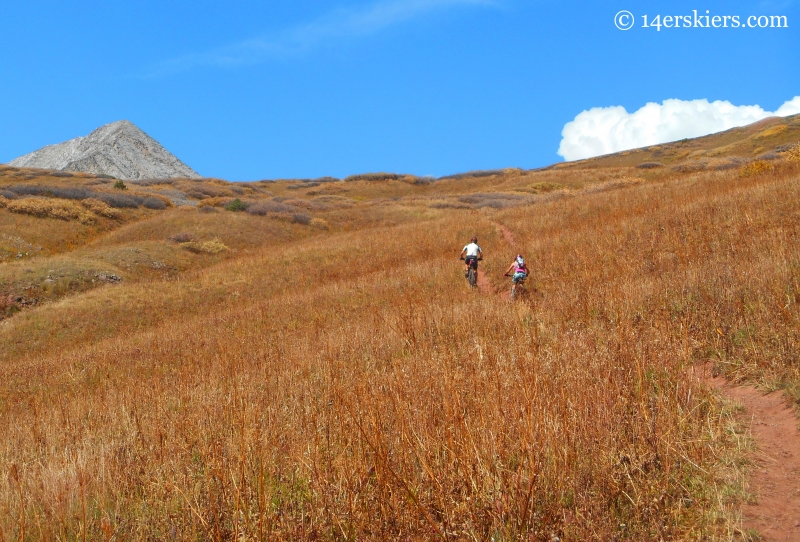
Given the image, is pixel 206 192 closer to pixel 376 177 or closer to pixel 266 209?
pixel 266 209

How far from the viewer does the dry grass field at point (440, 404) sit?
10.7 feet

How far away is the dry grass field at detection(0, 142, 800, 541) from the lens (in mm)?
3266

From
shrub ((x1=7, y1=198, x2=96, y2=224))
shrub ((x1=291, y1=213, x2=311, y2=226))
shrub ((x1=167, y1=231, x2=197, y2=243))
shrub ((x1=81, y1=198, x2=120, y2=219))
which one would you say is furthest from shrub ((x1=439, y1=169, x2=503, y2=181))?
shrub ((x1=7, y1=198, x2=96, y2=224))

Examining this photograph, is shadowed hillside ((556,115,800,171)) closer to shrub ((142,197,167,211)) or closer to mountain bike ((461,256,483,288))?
mountain bike ((461,256,483,288))

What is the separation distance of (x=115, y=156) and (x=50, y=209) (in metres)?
46.7

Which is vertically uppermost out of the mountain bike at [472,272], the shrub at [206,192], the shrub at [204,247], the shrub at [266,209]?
the shrub at [206,192]

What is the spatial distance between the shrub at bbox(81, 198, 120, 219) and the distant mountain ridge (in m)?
37.4

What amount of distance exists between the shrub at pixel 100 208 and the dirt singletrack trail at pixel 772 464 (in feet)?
132

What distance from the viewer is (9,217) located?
1244 inches

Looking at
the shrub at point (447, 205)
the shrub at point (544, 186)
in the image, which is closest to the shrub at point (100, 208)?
the shrub at point (447, 205)

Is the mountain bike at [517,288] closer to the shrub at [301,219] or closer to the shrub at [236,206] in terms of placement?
the shrub at [301,219]

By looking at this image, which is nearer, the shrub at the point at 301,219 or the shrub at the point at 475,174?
the shrub at the point at 301,219

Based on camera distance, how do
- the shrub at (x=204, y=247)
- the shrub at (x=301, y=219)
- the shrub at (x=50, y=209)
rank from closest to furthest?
1. the shrub at (x=204, y=247)
2. the shrub at (x=50, y=209)
3. the shrub at (x=301, y=219)

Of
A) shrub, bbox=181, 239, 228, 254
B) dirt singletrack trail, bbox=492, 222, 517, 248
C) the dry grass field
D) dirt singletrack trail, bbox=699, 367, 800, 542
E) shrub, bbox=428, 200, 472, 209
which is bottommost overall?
dirt singletrack trail, bbox=699, 367, 800, 542
